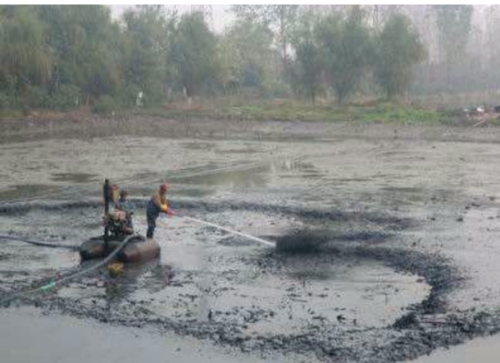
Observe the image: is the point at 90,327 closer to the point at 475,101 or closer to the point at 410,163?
the point at 410,163

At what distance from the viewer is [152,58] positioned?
58.8 meters

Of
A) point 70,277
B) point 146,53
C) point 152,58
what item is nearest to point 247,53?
point 152,58

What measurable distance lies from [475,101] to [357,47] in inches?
545

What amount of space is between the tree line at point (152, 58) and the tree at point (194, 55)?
0.08 meters

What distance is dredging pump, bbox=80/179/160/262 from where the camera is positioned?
14.5 m

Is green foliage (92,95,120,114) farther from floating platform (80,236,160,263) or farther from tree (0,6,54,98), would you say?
floating platform (80,236,160,263)

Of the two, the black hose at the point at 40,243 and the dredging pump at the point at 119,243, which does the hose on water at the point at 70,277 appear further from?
the black hose at the point at 40,243

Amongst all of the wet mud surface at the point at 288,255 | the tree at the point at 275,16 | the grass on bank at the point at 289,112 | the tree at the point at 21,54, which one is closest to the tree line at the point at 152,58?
the tree at the point at 21,54

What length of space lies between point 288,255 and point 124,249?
3348 mm

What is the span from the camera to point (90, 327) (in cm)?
1147

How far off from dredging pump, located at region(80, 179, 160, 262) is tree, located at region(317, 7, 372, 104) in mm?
43235

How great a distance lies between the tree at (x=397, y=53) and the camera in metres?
54.6

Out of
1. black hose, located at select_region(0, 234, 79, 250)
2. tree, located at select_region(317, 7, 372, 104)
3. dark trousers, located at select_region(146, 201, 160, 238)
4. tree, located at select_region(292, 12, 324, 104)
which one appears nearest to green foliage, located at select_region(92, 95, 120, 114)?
tree, located at select_region(292, 12, 324, 104)

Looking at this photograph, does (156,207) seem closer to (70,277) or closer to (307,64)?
(70,277)
